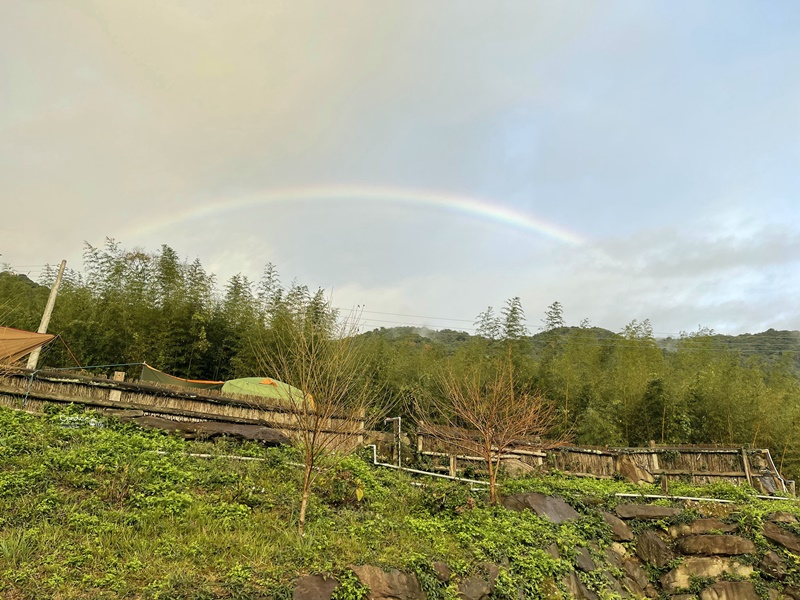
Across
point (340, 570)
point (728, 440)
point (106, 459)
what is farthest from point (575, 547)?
point (728, 440)

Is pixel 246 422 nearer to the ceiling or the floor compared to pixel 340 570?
nearer to the ceiling

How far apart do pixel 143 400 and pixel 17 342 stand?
3.72m

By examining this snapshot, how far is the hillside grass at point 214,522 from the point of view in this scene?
14.4ft

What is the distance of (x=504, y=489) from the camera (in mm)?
9445

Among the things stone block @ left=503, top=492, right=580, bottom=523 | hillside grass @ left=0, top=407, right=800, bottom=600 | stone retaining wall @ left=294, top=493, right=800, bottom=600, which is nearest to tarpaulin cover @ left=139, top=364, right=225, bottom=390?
hillside grass @ left=0, top=407, right=800, bottom=600

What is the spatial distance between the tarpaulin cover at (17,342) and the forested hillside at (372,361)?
3350mm

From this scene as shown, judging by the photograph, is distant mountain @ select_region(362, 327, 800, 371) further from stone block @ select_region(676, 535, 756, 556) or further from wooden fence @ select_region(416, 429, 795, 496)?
stone block @ select_region(676, 535, 756, 556)

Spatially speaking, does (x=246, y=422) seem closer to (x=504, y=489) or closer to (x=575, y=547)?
(x=504, y=489)

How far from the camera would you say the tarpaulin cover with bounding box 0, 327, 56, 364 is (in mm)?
10031

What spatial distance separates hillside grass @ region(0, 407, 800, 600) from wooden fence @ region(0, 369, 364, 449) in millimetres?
625

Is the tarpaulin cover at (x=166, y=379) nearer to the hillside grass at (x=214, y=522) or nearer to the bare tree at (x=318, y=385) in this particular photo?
the hillside grass at (x=214, y=522)

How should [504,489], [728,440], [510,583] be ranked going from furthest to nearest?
[728,440]
[504,489]
[510,583]

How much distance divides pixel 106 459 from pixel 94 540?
220 centimetres

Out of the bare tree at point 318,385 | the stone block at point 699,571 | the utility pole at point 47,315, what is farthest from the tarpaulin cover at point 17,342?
the stone block at point 699,571
